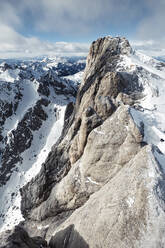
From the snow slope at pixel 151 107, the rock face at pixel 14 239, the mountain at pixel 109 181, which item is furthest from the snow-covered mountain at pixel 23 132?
the snow slope at pixel 151 107

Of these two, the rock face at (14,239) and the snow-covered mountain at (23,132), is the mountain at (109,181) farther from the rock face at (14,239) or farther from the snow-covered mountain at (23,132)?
the snow-covered mountain at (23,132)

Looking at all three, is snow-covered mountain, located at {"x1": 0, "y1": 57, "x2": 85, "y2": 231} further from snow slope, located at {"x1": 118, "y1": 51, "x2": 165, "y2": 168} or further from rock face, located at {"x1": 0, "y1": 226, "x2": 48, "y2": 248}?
snow slope, located at {"x1": 118, "y1": 51, "x2": 165, "y2": 168}

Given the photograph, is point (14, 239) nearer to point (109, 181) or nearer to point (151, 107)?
point (109, 181)

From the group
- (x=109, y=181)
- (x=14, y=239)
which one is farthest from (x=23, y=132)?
(x=14, y=239)

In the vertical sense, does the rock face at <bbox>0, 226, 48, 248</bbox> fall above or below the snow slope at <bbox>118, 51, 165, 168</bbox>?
below

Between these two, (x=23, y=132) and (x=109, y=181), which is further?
(x=23, y=132)

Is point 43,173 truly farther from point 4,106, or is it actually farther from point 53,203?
point 4,106

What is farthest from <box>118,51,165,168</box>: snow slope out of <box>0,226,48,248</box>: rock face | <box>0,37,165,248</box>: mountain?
<box>0,226,48,248</box>: rock face

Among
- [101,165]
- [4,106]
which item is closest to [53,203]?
[101,165]
